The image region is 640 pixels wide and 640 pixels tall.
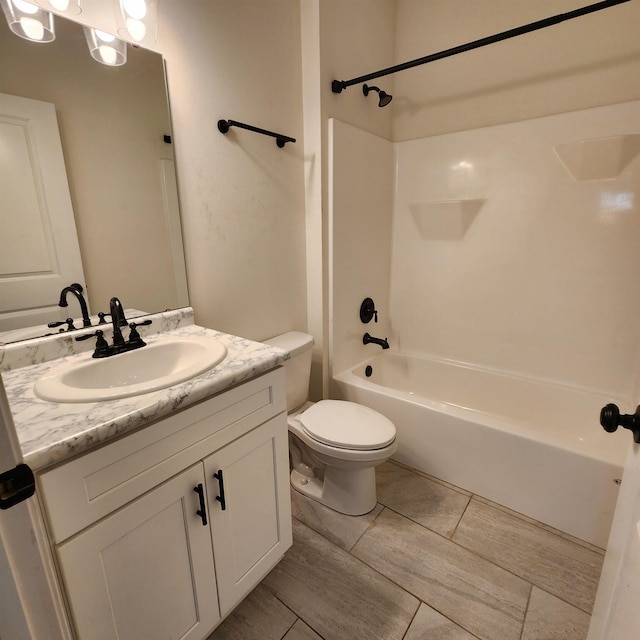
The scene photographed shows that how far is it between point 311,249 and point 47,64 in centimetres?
123

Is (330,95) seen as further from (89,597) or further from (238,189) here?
(89,597)

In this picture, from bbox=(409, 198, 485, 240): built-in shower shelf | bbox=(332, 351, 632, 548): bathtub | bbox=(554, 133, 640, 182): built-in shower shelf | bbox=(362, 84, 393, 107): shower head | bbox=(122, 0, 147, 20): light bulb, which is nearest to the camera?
bbox=(122, 0, 147, 20): light bulb

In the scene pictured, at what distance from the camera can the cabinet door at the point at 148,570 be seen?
72 cm

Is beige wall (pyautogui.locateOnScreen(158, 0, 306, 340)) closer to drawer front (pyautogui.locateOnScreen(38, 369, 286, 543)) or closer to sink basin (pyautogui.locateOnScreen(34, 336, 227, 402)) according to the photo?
sink basin (pyautogui.locateOnScreen(34, 336, 227, 402))

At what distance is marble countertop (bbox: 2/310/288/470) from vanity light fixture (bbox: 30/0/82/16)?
0.98m

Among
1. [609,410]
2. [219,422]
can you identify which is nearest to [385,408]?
[219,422]

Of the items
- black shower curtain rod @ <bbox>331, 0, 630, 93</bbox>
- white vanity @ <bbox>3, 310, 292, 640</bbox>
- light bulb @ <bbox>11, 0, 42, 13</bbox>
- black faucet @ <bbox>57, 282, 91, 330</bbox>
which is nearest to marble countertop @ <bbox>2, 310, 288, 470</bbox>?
white vanity @ <bbox>3, 310, 292, 640</bbox>

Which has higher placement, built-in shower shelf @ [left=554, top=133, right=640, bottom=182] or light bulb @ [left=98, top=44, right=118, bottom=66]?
light bulb @ [left=98, top=44, right=118, bottom=66]

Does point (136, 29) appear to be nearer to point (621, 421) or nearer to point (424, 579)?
point (621, 421)

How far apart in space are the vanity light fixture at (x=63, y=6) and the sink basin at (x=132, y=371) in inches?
→ 39.6

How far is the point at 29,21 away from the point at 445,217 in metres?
2.04

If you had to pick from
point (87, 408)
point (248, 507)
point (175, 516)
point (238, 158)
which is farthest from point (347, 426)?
point (238, 158)

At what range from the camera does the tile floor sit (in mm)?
1159

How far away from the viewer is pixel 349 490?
1.61 m
